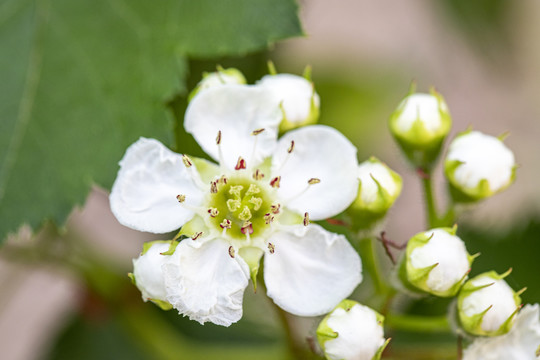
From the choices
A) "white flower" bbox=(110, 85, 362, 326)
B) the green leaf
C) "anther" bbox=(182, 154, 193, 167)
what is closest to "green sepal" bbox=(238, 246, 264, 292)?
"white flower" bbox=(110, 85, 362, 326)

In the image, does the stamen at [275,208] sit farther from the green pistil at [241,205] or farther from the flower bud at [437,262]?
the flower bud at [437,262]

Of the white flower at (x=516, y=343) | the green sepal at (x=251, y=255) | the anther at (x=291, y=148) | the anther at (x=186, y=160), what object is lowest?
the white flower at (x=516, y=343)

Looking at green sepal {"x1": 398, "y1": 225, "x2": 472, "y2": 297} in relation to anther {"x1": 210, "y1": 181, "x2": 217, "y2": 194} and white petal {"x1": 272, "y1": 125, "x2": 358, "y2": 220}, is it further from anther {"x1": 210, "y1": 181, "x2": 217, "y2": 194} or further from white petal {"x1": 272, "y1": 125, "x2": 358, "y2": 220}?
anther {"x1": 210, "y1": 181, "x2": 217, "y2": 194}

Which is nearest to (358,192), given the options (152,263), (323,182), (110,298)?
(323,182)

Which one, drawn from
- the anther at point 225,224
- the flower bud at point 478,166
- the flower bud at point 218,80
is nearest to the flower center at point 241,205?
the anther at point 225,224

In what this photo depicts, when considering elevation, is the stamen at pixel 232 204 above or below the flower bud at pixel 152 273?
above

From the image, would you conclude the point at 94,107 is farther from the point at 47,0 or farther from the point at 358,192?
the point at 358,192
